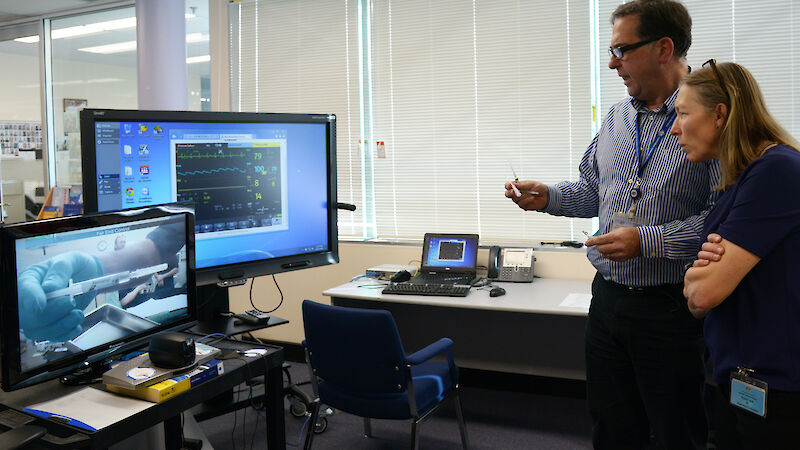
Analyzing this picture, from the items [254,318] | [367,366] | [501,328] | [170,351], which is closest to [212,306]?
[254,318]

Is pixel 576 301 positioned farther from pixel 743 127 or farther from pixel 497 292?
pixel 743 127

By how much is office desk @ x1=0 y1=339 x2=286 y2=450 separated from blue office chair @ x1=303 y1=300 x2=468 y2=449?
0.47 metres

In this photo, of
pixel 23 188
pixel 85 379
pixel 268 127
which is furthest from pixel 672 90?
pixel 23 188

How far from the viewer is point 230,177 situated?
2.23 meters

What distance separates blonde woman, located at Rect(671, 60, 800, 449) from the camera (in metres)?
1.29

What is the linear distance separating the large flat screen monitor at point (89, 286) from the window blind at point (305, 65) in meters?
2.38

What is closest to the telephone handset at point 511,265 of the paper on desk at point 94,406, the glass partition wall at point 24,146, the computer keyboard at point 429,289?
the computer keyboard at point 429,289

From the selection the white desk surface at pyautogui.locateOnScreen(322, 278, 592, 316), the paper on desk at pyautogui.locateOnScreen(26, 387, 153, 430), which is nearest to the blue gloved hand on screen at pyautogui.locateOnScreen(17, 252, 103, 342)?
the paper on desk at pyautogui.locateOnScreen(26, 387, 153, 430)

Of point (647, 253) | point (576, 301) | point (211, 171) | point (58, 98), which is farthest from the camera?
point (58, 98)

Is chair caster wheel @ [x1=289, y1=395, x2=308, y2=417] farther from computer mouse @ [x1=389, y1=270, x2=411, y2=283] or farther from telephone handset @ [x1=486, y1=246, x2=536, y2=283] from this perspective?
telephone handset @ [x1=486, y1=246, x2=536, y2=283]

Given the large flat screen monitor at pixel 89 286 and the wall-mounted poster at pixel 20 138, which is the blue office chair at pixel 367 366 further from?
the wall-mounted poster at pixel 20 138

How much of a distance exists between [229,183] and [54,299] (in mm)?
865

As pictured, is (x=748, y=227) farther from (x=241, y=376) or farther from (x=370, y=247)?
(x=370, y=247)

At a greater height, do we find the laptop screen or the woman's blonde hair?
the woman's blonde hair
